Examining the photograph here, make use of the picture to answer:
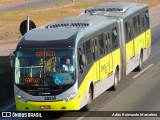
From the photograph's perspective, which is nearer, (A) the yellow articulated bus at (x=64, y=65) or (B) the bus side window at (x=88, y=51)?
(A) the yellow articulated bus at (x=64, y=65)

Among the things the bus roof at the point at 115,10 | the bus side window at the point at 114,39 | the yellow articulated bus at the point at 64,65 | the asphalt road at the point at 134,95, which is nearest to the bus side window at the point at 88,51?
the yellow articulated bus at the point at 64,65

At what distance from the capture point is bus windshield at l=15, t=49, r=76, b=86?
53.3 feet

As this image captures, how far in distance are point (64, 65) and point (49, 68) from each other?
0.48 meters

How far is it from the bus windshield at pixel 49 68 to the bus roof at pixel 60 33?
282 millimetres

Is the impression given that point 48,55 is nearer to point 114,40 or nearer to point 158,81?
point 114,40

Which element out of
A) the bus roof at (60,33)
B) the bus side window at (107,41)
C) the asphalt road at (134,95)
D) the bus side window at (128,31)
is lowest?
the asphalt road at (134,95)

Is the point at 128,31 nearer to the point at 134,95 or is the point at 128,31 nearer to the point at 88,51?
the point at 134,95

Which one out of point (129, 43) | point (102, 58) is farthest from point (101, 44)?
point (129, 43)

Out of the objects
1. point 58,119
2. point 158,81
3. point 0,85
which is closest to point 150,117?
point 58,119

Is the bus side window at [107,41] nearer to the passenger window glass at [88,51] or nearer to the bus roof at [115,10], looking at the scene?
the bus roof at [115,10]

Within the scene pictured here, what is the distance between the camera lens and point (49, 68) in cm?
1628

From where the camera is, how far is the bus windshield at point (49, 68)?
1623 cm

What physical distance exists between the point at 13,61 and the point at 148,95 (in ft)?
18.6

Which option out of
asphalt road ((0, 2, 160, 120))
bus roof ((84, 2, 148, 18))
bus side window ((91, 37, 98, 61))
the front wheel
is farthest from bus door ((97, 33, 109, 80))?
bus roof ((84, 2, 148, 18))
